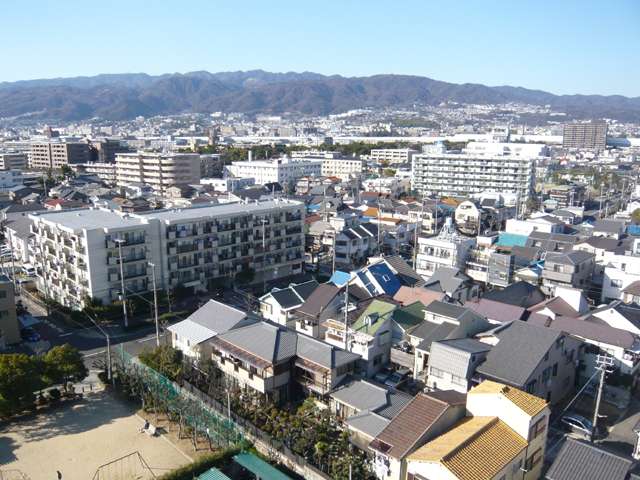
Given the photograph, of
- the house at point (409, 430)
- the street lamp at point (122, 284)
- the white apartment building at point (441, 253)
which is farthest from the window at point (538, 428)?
the street lamp at point (122, 284)

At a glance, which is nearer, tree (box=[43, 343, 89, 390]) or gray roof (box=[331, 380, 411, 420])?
gray roof (box=[331, 380, 411, 420])

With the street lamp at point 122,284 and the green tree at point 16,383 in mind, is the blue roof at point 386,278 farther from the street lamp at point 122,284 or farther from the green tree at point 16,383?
the green tree at point 16,383

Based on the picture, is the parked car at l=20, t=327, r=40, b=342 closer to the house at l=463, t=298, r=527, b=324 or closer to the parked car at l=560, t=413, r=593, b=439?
the house at l=463, t=298, r=527, b=324

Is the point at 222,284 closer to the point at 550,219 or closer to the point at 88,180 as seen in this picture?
the point at 550,219

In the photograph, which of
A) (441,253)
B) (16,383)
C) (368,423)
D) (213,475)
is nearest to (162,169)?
(441,253)

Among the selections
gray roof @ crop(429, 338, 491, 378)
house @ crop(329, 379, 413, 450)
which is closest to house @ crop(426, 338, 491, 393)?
gray roof @ crop(429, 338, 491, 378)

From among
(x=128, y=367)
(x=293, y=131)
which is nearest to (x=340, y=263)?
(x=128, y=367)
